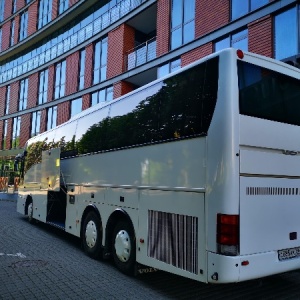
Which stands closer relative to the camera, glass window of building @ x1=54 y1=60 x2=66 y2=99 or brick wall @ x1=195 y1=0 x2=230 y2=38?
brick wall @ x1=195 y1=0 x2=230 y2=38

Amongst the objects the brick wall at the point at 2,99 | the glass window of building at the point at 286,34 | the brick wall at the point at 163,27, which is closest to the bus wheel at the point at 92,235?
the glass window of building at the point at 286,34

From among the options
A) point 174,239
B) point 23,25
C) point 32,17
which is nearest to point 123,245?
point 174,239

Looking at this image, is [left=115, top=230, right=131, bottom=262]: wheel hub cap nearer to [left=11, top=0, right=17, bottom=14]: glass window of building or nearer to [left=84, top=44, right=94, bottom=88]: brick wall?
[left=84, top=44, right=94, bottom=88]: brick wall

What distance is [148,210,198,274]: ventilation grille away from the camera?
447 cm

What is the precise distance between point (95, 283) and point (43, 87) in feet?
95.7

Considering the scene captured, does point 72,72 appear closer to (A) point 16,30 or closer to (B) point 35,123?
(B) point 35,123

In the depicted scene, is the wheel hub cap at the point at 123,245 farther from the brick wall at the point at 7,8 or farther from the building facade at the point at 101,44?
the brick wall at the point at 7,8

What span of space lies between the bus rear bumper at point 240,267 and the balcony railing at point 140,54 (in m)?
17.1

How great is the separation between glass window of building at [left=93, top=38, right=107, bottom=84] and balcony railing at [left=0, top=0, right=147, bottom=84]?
103cm

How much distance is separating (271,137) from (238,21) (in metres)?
11.8

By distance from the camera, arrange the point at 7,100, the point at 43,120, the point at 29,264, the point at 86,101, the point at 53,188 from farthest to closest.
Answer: the point at 7,100
the point at 43,120
the point at 86,101
the point at 53,188
the point at 29,264

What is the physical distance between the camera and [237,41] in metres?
15.2

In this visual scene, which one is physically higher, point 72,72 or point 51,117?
point 72,72

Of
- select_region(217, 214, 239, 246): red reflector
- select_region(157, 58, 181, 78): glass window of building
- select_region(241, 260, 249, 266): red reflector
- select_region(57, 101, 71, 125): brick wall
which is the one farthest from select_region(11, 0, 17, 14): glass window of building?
select_region(241, 260, 249, 266): red reflector
